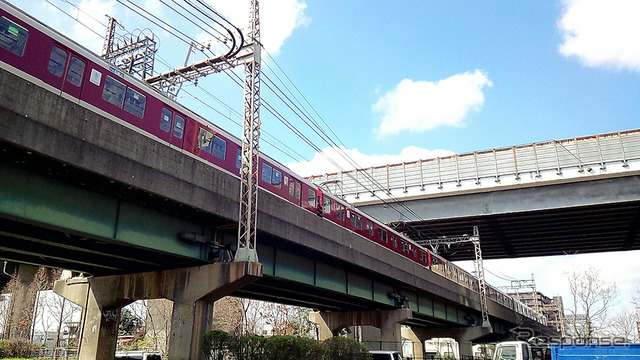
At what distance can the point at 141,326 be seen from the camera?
58.8 meters

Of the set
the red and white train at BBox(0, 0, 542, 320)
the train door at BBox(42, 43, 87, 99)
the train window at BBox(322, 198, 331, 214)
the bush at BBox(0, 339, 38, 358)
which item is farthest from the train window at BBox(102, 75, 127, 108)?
the bush at BBox(0, 339, 38, 358)

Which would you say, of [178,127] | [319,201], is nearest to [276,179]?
[319,201]

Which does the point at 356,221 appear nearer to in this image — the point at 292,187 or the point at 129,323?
the point at 292,187

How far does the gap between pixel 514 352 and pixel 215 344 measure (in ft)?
54.5

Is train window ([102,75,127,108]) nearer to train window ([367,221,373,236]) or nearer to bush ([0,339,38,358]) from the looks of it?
bush ([0,339,38,358])

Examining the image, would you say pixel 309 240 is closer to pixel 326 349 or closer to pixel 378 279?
pixel 326 349

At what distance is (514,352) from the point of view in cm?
2480

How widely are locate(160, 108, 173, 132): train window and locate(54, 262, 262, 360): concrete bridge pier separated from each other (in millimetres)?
4844

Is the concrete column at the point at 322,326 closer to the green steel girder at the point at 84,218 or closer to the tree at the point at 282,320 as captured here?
the tree at the point at 282,320

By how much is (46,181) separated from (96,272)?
9.68 metres

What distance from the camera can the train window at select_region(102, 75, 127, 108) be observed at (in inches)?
533

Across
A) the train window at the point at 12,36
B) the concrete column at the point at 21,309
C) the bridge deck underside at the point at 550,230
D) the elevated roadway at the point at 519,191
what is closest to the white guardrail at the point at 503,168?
the elevated roadway at the point at 519,191

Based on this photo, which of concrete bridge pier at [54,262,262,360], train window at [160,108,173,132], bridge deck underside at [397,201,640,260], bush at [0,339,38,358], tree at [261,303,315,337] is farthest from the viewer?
tree at [261,303,315,337]

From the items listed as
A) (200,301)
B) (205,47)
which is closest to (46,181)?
(200,301)
